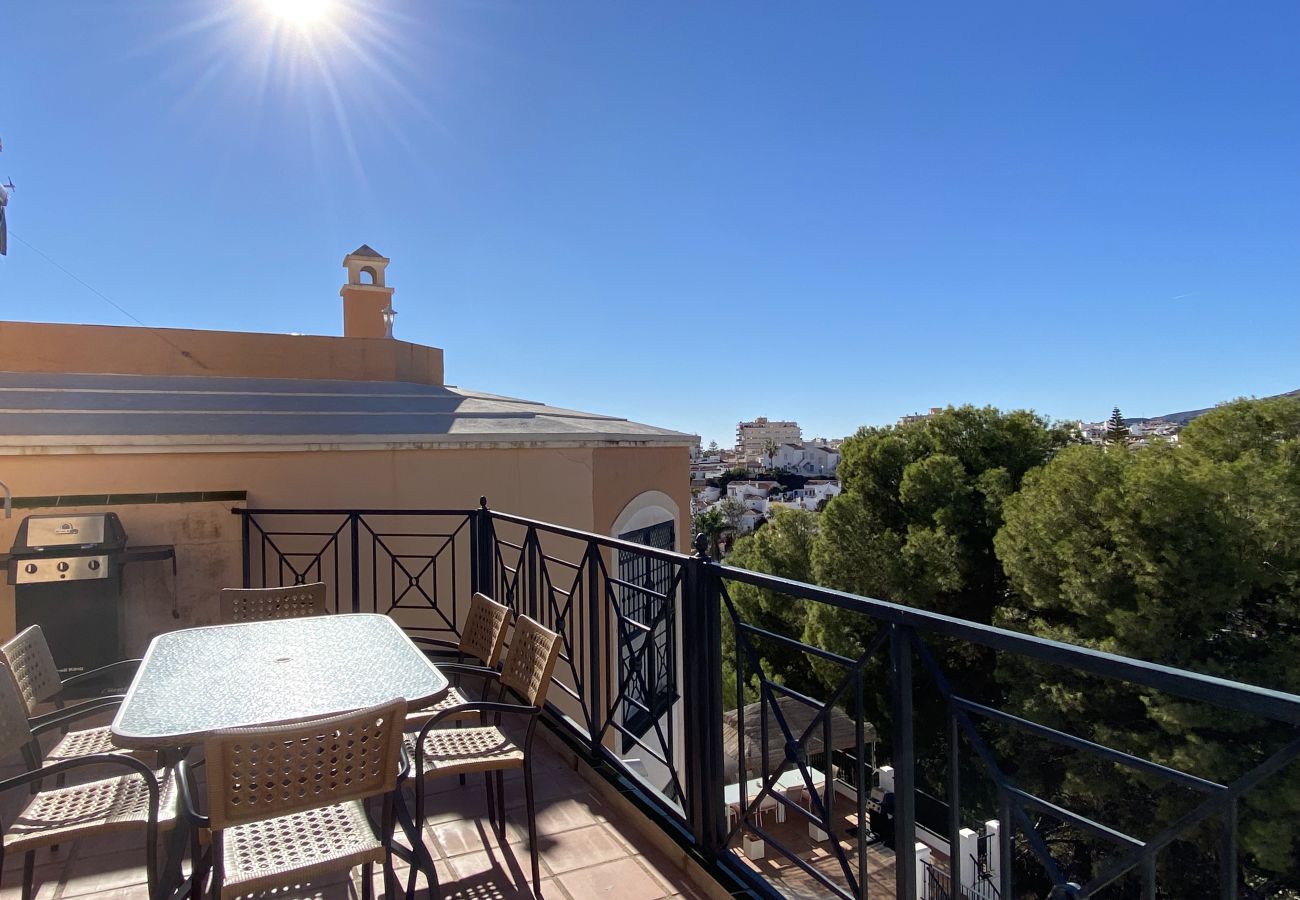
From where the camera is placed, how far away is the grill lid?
395cm

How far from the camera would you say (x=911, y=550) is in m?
15.5

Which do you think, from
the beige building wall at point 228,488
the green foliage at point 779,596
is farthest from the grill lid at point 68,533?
the green foliage at point 779,596

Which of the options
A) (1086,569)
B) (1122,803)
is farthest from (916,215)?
(1122,803)

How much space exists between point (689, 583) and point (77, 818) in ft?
5.78

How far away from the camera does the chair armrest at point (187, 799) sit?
156 centimetres

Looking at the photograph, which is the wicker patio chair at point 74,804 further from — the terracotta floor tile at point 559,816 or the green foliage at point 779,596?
the green foliage at point 779,596

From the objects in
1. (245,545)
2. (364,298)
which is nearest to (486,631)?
(245,545)

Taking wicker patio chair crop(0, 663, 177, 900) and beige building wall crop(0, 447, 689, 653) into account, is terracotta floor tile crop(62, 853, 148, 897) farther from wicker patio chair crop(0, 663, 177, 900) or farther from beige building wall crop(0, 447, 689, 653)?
beige building wall crop(0, 447, 689, 653)

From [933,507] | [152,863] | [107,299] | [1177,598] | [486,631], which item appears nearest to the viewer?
[152,863]

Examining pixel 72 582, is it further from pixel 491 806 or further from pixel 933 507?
pixel 933 507

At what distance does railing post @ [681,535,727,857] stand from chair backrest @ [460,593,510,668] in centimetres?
92

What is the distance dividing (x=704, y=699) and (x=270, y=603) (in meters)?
2.41

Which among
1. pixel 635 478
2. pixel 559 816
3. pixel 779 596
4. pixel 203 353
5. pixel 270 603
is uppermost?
pixel 203 353

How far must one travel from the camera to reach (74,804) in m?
1.90
